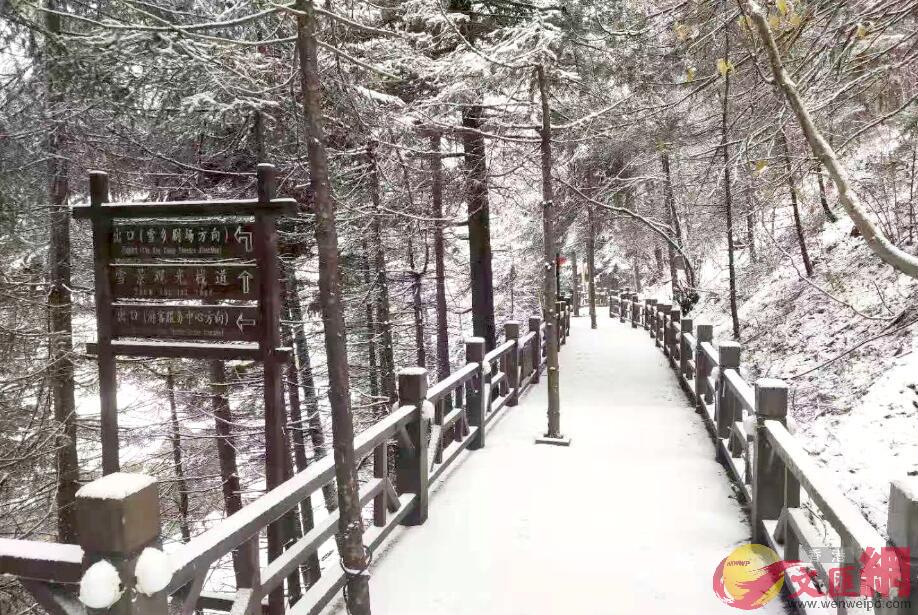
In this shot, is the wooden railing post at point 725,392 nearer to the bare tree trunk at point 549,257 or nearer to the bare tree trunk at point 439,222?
the bare tree trunk at point 549,257

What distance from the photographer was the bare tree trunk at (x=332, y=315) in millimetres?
2863

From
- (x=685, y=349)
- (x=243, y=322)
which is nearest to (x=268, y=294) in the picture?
(x=243, y=322)

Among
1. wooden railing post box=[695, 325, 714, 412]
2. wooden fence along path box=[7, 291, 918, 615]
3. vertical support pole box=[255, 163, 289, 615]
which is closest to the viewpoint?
wooden fence along path box=[7, 291, 918, 615]

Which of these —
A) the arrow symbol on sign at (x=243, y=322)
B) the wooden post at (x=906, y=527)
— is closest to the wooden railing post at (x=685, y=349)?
the arrow symbol on sign at (x=243, y=322)

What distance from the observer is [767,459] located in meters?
4.52

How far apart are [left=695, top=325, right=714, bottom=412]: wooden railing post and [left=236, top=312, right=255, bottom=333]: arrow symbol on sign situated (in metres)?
6.56

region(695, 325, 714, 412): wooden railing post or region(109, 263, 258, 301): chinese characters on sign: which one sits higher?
region(109, 263, 258, 301): chinese characters on sign

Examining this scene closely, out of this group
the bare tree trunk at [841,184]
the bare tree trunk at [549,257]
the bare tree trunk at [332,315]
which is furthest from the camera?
the bare tree trunk at [549,257]

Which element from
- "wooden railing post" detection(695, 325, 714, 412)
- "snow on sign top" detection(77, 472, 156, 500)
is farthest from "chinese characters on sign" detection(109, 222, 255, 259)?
"wooden railing post" detection(695, 325, 714, 412)

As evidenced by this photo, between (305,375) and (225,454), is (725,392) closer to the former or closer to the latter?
(305,375)

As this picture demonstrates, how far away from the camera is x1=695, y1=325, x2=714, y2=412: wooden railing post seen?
8.75 meters

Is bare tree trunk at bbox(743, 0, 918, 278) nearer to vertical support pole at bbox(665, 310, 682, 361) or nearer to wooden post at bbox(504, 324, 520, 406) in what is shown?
wooden post at bbox(504, 324, 520, 406)

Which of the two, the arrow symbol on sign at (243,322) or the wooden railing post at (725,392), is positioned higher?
the arrow symbol on sign at (243,322)

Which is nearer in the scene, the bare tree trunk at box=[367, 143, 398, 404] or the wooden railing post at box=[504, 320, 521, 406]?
the wooden railing post at box=[504, 320, 521, 406]
